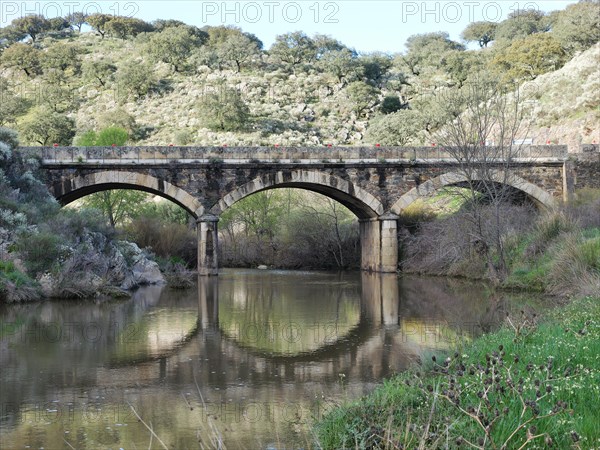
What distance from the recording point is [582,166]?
3416 centimetres

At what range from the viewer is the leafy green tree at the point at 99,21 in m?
99.6

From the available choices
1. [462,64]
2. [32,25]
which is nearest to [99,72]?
[32,25]

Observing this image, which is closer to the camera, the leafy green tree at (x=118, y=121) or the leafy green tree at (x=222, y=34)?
the leafy green tree at (x=118, y=121)

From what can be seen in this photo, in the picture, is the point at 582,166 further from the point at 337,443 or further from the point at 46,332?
the point at 337,443

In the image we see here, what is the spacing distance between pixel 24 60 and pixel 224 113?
95.8 ft

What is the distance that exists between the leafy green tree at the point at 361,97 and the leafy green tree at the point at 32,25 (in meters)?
47.9

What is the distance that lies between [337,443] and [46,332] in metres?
9.47

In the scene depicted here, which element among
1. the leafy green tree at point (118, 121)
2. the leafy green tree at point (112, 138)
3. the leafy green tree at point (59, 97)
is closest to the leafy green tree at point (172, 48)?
the leafy green tree at point (59, 97)

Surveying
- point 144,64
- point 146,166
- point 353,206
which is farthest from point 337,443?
point 144,64

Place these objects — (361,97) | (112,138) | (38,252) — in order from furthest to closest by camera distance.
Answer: (361,97) < (112,138) < (38,252)

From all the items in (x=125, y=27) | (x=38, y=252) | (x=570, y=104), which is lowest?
(x=38, y=252)

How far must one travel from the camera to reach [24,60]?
264 ft

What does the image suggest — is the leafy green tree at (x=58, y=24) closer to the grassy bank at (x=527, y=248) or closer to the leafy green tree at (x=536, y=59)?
the leafy green tree at (x=536, y=59)

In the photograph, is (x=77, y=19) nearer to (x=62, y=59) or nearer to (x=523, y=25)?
(x=62, y=59)
